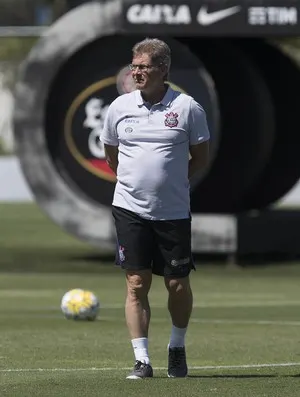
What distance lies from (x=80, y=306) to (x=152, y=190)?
461 cm

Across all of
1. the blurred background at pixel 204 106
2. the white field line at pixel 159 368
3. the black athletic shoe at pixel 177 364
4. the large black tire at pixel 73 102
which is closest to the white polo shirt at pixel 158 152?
the black athletic shoe at pixel 177 364

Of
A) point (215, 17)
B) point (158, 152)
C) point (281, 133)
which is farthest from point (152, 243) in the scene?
point (281, 133)

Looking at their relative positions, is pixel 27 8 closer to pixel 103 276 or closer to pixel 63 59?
pixel 63 59

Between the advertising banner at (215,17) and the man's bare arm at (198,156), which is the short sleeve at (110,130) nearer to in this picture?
the man's bare arm at (198,156)

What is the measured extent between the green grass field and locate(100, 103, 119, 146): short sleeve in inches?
60.8

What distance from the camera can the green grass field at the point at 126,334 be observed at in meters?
9.69

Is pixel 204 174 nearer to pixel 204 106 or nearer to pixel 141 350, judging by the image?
pixel 204 106

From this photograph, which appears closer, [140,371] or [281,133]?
[140,371]

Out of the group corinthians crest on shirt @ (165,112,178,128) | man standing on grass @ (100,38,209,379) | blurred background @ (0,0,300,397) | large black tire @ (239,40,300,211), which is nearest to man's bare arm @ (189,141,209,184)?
man standing on grass @ (100,38,209,379)

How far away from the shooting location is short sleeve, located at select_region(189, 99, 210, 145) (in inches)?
396

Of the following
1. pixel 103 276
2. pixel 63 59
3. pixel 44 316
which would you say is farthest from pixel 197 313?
pixel 63 59

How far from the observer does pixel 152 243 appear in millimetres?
10109

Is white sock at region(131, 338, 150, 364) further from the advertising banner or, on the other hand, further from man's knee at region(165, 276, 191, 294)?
the advertising banner

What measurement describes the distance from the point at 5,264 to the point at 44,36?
325cm
